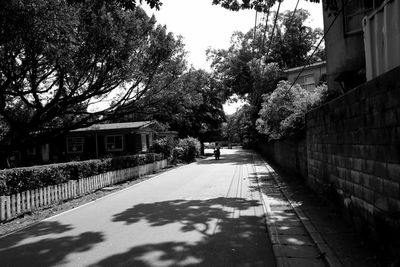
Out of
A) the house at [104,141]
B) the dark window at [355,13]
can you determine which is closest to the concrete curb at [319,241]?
the dark window at [355,13]

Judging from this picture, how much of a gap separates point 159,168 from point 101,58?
42.8 feet

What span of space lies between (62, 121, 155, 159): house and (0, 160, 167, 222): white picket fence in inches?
491

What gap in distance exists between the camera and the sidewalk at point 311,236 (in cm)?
547

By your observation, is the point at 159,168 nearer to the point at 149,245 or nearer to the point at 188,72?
the point at 188,72

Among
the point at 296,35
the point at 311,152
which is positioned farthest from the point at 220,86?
the point at 311,152

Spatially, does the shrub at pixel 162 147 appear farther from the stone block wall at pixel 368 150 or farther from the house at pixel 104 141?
the stone block wall at pixel 368 150

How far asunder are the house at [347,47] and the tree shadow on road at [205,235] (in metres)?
7.82

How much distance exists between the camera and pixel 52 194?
12.7 meters

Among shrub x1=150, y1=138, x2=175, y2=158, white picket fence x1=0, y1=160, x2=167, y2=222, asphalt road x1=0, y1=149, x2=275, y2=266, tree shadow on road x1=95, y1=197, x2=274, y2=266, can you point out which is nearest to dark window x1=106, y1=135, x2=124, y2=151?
shrub x1=150, y1=138, x2=175, y2=158

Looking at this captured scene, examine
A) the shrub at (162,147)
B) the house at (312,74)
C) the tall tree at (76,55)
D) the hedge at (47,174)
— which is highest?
the house at (312,74)

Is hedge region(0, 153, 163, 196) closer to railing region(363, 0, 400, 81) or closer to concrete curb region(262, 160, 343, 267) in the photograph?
concrete curb region(262, 160, 343, 267)

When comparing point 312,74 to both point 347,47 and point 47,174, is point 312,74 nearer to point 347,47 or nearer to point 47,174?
point 347,47

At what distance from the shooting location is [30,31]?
36.4ft

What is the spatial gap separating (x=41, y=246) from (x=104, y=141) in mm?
26801
